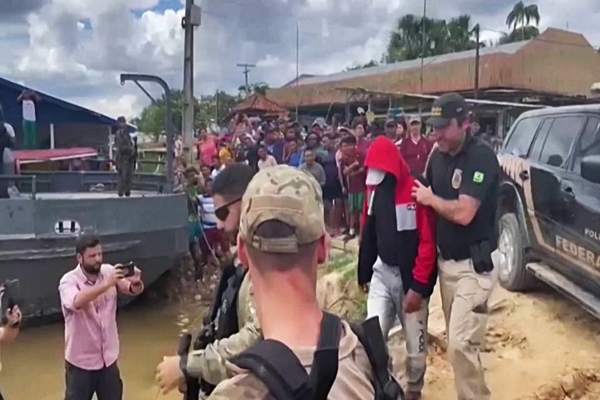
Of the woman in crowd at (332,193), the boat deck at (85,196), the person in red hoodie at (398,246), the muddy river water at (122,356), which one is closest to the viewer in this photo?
the person in red hoodie at (398,246)

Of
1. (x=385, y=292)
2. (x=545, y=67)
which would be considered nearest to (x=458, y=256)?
(x=385, y=292)

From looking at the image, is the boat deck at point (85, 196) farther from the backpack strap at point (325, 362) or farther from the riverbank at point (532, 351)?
the backpack strap at point (325, 362)

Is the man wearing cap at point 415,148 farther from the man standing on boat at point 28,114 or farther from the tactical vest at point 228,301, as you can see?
the tactical vest at point 228,301

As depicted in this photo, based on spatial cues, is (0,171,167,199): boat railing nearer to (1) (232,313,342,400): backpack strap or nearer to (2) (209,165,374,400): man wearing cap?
(2) (209,165,374,400): man wearing cap

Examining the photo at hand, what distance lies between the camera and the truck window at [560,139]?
6.07m

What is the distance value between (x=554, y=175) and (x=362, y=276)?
7.07 ft

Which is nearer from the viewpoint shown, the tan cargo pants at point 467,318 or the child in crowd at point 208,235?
the tan cargo pants at point 467,318

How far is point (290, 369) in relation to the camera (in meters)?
1.32

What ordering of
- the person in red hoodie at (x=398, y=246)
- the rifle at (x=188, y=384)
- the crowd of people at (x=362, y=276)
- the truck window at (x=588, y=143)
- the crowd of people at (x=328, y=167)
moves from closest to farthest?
the crowd of people at (x=362, y=276), the rifle at (x=188, y=384), the person in red hoodie at (x=398, y=246), the truck window at (x=588, y=143), the crowd of people at (x=328, y=167)

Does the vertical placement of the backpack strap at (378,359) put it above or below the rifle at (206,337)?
above

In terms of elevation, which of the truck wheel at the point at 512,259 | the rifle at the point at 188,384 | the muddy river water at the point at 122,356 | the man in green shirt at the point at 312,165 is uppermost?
the man in green shirt at the point at 312,165

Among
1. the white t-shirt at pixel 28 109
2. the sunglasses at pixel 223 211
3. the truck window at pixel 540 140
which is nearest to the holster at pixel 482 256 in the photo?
the sunglasses at pixel 223 211

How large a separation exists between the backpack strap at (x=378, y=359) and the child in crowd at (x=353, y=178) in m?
8.85

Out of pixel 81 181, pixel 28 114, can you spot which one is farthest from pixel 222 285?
pixel 28 114
